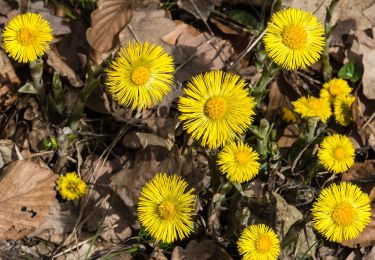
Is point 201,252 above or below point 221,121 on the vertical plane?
below

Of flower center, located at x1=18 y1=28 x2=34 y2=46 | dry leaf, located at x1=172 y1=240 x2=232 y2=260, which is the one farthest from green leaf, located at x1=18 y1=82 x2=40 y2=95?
dry leaf, located at x1=172 y1=240 x2=232 y2=260

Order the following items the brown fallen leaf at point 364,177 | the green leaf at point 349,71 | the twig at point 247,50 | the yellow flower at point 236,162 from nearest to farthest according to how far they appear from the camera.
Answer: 1. the yellow flower at point 236,162
2. the brown fallen leaf at point 364,177
3. the twig at point 247,50
4. the green leaf at point 349,71

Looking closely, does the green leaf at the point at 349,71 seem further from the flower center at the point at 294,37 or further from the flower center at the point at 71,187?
the flower center at the point at 71,187

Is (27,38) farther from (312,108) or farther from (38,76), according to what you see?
(312,108)

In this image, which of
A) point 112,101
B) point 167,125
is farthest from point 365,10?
point 112,101

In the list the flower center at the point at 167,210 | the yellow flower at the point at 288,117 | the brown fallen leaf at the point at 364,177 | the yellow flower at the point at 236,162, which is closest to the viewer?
the flower center at the point at 167,210

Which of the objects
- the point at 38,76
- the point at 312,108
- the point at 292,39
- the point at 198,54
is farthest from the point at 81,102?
the point at 312,108

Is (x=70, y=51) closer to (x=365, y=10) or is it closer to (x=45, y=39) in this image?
(x=45, y=39)

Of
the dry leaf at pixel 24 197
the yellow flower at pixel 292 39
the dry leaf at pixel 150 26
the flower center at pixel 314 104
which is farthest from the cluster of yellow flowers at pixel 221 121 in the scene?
the dry leaf at pixel 24 197
